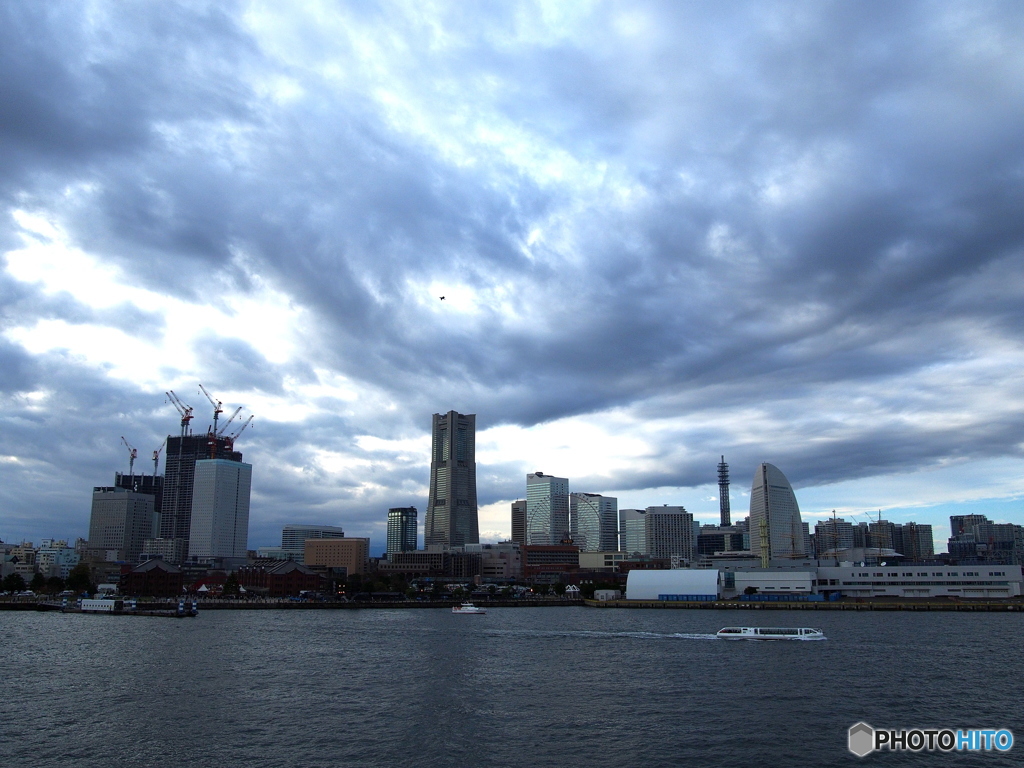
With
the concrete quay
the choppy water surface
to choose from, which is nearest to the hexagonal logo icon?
the choppy water surface

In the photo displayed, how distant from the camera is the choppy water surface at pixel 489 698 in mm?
38062

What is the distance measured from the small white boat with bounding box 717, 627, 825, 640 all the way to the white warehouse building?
7803 cm

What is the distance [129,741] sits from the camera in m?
39.8

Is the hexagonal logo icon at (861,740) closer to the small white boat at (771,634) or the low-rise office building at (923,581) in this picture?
the small white boat at (771,634)

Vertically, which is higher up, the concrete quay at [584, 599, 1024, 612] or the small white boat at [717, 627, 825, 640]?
the small white boat at [717, 627, 825, 640]

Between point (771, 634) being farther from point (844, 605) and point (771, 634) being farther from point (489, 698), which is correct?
point (844, 605)

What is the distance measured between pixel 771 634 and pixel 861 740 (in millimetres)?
52429

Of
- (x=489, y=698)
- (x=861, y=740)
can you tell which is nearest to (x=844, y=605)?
(x=489, y=698)

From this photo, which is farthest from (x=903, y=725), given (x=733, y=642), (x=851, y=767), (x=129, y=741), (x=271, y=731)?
(x=733, y=642)

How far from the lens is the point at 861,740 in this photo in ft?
130

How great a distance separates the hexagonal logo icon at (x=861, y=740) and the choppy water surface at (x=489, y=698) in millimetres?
643

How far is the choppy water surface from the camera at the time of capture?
38062 mm

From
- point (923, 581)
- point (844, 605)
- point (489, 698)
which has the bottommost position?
point (844, 605)

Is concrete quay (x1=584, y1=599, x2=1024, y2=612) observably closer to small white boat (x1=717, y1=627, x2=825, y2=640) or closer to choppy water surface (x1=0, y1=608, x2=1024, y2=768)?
choppy water surface (x1=0, y1=608, x2=1024, y2=768)
